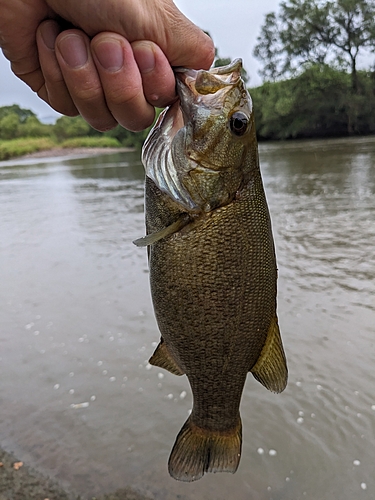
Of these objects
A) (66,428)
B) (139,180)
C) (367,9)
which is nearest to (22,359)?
(66,428)

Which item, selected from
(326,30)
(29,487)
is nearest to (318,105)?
(326,30)

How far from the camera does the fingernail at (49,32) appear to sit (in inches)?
63.1

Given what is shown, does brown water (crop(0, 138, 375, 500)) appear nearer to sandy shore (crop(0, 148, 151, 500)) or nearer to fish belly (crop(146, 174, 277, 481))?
sandy shore (crop(0, 148, 151, 500))

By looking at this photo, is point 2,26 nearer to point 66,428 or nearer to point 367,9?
point 66,428

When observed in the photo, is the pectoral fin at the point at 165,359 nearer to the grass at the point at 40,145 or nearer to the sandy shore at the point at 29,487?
the sandy shore at the point at 29,487

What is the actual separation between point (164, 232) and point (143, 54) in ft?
1.97

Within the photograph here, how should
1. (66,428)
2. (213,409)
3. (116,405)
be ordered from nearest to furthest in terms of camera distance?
1. (213,409)
2. (66,428)
3. (116,405)

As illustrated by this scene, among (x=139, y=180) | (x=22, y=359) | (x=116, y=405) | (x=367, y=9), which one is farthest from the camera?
(x=367, y=9)

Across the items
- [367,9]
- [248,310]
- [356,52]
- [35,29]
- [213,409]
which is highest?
[367,9]

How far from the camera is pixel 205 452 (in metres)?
2.02

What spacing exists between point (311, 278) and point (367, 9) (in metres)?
36.8

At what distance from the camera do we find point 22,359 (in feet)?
14.1

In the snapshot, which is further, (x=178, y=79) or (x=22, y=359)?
(x=22, y=359)

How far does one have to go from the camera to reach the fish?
5.57 feet
